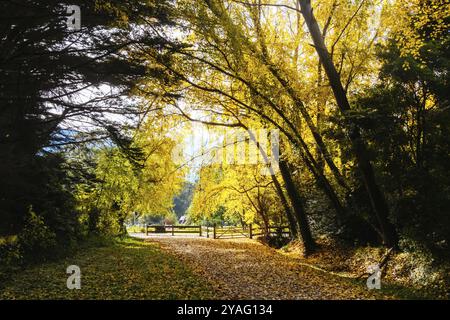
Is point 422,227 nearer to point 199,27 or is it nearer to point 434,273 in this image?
point 434,273

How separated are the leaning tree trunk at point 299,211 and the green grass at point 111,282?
598cm

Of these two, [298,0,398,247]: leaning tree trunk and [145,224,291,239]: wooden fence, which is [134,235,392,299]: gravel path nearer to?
[298,0,398,247]: leaning tree trunk

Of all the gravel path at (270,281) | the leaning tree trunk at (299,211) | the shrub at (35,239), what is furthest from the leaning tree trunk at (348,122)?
the shrub at (35,239)

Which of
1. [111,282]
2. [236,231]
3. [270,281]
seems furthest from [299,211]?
[236,231]

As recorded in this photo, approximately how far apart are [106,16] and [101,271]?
264 inches

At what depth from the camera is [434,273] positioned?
8.59 m

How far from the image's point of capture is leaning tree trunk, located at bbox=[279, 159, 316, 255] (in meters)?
15.6

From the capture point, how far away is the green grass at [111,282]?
24.6 ft

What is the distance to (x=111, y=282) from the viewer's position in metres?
8.70

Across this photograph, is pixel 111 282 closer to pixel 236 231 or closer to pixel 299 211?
pixel 299 211

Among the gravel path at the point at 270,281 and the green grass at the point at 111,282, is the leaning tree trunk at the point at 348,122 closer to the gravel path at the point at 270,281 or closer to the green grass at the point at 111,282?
the gravel path at the point at 270,281

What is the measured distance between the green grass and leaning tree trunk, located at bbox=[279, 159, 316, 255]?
598cm

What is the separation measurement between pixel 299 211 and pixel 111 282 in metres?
9.47
